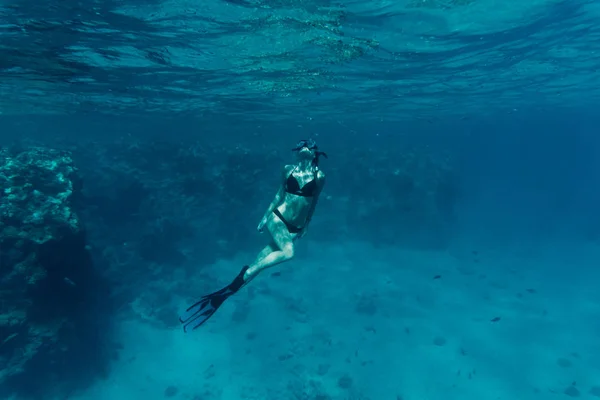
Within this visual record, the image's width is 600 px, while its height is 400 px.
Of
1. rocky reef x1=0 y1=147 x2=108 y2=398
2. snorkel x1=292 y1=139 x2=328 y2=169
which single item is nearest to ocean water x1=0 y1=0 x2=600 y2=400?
rocky reef x1=0 y1=147 x2=108 y2=398

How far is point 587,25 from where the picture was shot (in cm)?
1441

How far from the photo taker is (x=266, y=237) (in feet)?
84.6

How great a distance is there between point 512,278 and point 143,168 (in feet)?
95.1

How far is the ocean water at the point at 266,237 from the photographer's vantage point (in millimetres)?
12891

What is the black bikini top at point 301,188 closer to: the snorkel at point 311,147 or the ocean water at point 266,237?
the snorkel at point 311,147

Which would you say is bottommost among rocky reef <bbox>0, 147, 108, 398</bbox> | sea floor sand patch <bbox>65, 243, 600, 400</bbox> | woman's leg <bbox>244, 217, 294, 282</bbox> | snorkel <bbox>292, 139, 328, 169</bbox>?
sea floor sand patch <bbox>65, 243, 600, 400</bbox>

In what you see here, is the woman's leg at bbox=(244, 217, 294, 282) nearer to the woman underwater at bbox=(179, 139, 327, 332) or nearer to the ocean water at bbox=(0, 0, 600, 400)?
the woman underwater at bbox=(179, 139, 327, 332)

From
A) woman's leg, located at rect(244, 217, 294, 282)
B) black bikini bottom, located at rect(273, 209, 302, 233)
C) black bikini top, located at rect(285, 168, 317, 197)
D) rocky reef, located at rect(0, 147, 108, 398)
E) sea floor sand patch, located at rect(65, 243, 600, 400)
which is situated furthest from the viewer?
sea floor sand patch, located at rect(65, 243, 600, 400)

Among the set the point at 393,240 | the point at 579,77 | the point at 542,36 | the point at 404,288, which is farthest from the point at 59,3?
the point at 579,77

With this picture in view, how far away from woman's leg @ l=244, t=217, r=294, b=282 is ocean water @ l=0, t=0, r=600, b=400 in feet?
27.5

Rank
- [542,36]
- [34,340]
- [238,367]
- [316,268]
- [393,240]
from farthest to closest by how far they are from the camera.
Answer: [393,240]
[316,268]
[238,367]
[542,36]
[34,340]

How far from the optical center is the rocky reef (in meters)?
11.9

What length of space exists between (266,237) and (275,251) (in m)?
20.0

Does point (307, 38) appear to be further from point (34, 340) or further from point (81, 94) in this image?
point (81, 94)
